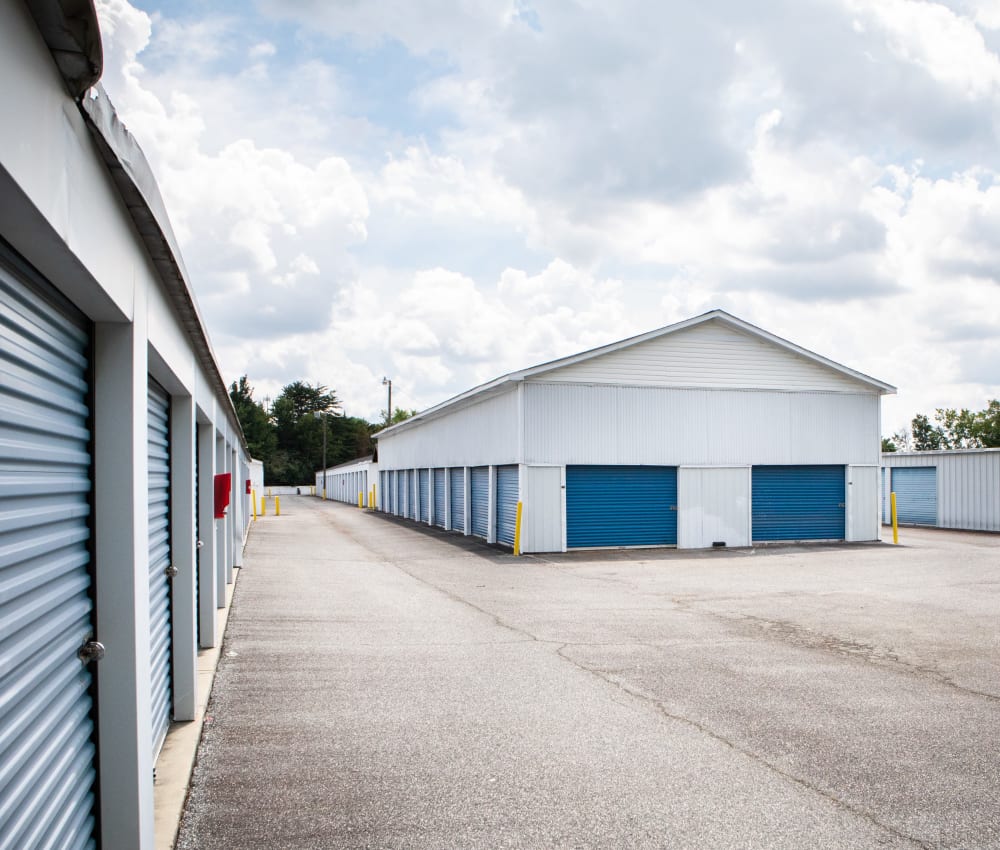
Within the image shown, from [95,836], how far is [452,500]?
25.7 metres

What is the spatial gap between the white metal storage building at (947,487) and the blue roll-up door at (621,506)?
1245 cm

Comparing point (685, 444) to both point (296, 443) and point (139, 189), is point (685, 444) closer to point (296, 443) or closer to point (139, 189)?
point (139, 189)

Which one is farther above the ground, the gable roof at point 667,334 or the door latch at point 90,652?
the gable roof at point 667,334

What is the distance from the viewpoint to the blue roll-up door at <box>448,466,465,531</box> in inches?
1094

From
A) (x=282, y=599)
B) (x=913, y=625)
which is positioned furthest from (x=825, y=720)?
(x=282, y=599)

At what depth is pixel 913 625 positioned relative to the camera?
10875 millimetres

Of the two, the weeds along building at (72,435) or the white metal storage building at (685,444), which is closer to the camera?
the weeds along building at (72,435)

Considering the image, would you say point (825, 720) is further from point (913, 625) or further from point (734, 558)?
point (734, 558)

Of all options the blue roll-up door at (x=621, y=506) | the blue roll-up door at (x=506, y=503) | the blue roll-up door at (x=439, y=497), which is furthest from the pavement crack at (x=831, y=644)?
the blue roll-up door at (x=439, y=497)

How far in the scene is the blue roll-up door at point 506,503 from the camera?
21906mm

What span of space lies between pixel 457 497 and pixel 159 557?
74.3ft

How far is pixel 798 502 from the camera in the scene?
2317 centimetres

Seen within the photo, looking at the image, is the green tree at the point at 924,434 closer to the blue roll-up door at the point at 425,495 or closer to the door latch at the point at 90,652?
the blue roll-up door at the point at 425,495

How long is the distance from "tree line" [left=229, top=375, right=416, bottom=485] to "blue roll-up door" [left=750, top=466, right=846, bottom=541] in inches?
2870
